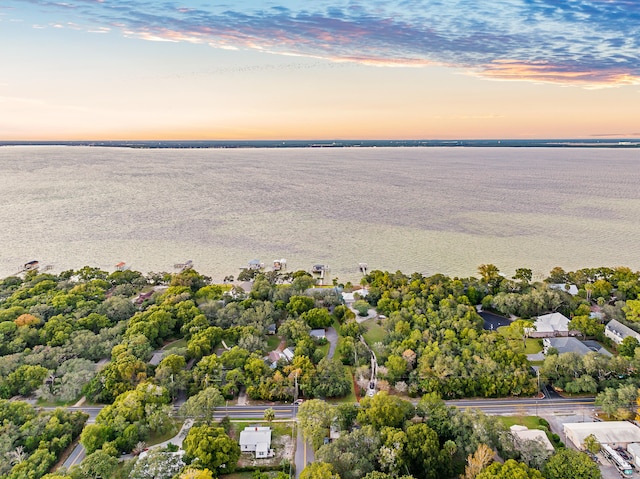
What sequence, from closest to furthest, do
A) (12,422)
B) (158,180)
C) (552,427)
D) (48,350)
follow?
1. (12,422)
2. (552,427)
3. (48,350)
4. (158,180)

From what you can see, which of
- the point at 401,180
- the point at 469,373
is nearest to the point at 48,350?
the point at 469,373

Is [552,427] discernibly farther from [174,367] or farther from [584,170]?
[584,170]

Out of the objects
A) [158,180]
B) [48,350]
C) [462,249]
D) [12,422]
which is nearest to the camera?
[12,422]

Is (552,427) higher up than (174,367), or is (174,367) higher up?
(174,367)

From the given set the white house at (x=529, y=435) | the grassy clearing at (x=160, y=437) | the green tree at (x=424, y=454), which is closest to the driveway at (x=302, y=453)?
the green tree at (x=424, y=454)

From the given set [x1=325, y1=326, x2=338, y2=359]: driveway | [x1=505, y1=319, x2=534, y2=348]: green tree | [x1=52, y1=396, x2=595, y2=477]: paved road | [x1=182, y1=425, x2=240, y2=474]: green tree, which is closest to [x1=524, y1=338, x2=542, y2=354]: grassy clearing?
[x1=505, y1=319, x2=534, y2=348]: green tree

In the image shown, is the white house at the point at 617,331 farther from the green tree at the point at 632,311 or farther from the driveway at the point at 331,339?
the driveway at the point at 331,339
